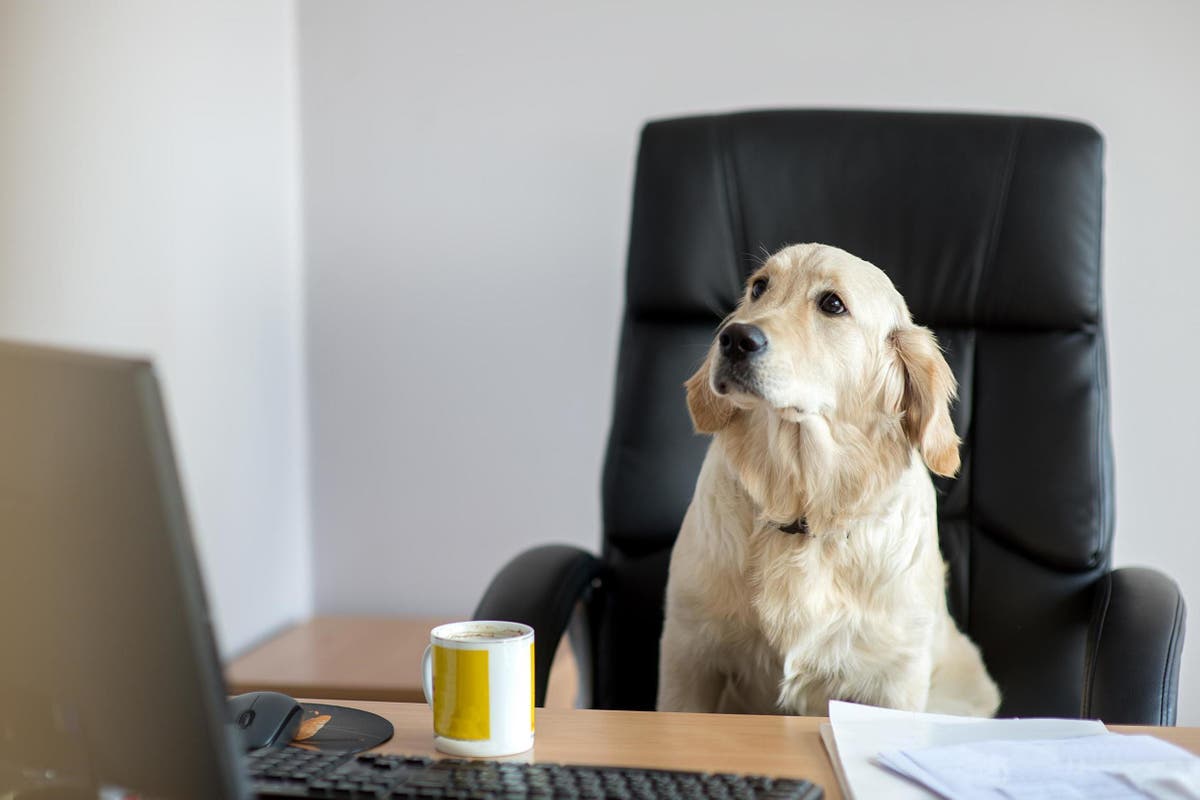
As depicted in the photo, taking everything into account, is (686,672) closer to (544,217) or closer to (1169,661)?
(1169,661)

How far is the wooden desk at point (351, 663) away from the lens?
1831 millimetres

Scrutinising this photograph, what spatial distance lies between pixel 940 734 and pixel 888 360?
56cm

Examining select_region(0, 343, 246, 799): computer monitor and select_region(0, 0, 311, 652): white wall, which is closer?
select_region(0, 343, 246, 799): computer monitor

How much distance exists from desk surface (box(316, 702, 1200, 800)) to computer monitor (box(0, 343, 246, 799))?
332 mm

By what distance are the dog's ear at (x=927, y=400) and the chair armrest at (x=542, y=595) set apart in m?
0.45

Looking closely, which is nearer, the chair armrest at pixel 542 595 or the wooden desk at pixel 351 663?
the chair armrest at pixel 542 595

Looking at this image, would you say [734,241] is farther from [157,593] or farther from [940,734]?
[157,593]

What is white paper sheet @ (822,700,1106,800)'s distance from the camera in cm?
80

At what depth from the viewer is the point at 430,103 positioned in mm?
2268

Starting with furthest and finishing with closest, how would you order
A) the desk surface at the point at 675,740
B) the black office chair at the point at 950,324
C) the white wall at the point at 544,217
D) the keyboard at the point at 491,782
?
the white wall at the point at 544,217
the black office chair at the point at 950,324
the desk surface at the point at 675,740
the keyboard at the point at 491,782

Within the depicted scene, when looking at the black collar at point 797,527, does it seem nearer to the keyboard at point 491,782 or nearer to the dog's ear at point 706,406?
the dog's ear at point 706,406

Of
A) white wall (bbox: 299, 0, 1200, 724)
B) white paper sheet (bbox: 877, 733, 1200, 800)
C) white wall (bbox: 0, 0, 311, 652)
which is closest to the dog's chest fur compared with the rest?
white paper sheet (bbox: 877, 733, 1200, 800)

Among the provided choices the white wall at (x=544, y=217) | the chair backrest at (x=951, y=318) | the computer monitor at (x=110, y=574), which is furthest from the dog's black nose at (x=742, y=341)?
the white wall at (x=544, y=217)

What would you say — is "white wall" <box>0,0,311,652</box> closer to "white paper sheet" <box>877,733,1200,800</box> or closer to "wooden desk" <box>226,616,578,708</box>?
"wooden desk" <box>226,616,578,708</box>
